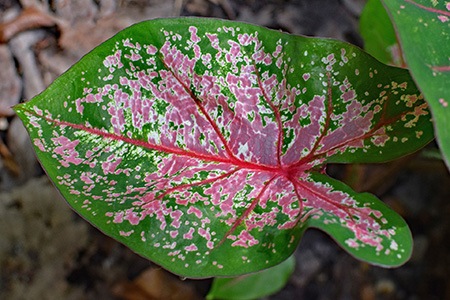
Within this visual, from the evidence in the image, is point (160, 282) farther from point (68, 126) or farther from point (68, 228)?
point (68, 126)

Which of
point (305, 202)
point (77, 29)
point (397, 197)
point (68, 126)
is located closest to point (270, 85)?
point (305, 202)

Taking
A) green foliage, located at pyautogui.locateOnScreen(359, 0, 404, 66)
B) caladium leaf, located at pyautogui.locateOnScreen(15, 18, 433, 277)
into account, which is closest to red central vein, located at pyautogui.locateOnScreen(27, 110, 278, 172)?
caladium leaf, located at pyautogui.locateOnScreen(15, 18, 433, 277)

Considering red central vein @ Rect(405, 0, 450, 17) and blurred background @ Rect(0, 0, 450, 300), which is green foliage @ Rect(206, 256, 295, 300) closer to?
blurred background @ Rect(0, 0, 450, 300)

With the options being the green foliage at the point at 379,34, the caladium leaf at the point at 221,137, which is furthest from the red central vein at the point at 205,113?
the green foliage at the point at 379,34

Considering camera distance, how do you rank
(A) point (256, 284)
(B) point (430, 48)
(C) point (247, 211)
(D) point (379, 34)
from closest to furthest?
1. (B) point (430, 48)
2. (C) point (247, 211)
3. (D) point (379, 34)
4. (A) point (256, 284)

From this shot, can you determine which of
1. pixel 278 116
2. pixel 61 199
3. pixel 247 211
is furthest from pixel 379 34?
pixel 61 199

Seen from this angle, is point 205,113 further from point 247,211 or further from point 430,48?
point 430,48
